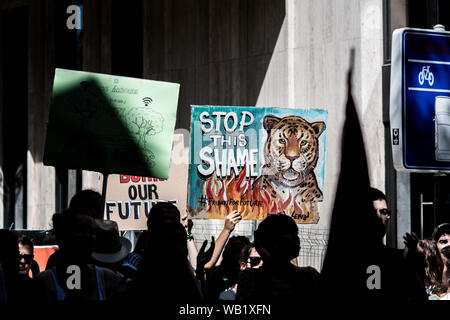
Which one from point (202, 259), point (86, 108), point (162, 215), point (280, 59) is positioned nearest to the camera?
point (162, 215)

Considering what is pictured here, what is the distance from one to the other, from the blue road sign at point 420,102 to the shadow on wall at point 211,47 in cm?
646

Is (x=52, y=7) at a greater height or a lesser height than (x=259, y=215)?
greater

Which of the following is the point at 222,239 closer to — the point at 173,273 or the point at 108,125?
the point at 108,125

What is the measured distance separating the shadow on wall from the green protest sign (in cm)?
512

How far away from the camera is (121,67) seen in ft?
52.9

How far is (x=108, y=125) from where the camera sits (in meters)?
7.73

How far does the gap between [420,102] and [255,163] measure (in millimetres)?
2901

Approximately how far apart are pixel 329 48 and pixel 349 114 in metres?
0.98

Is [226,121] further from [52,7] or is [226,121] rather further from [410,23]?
[52,7]

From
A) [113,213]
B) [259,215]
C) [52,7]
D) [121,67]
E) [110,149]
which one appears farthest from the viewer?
[52,7]

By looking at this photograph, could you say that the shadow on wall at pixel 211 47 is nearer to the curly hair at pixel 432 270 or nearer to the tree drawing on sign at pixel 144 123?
the tree drawing on sign at pixel 144 123

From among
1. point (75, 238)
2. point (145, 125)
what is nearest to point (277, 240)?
point (75, 238)

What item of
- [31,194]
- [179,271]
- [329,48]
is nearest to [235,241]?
[179,271]

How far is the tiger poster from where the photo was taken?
8625 mm
